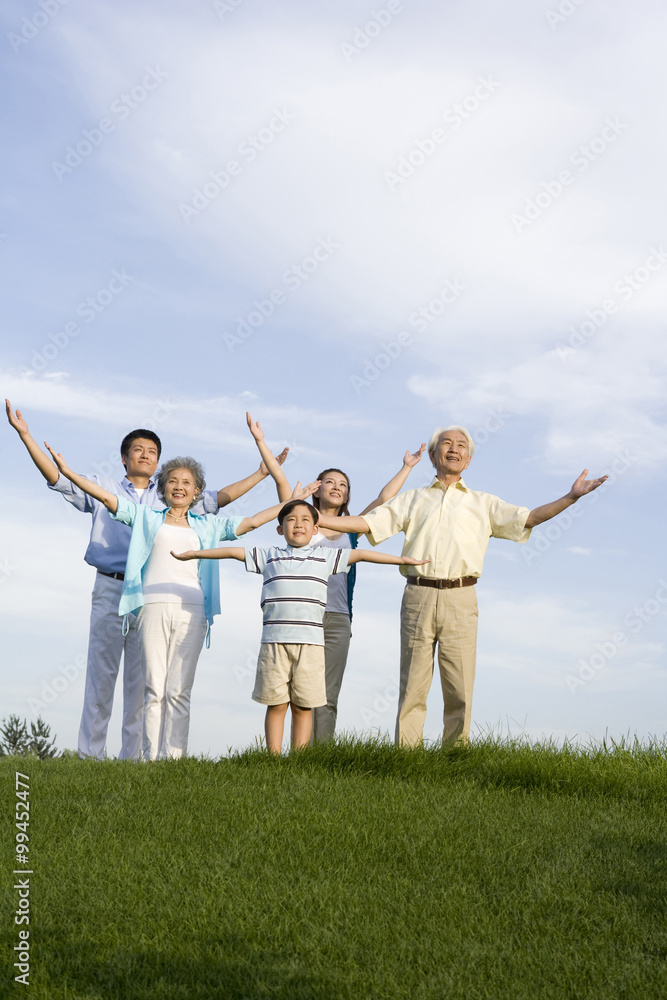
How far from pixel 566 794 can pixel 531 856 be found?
2064 mm

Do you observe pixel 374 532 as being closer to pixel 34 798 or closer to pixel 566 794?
pixel 566 794

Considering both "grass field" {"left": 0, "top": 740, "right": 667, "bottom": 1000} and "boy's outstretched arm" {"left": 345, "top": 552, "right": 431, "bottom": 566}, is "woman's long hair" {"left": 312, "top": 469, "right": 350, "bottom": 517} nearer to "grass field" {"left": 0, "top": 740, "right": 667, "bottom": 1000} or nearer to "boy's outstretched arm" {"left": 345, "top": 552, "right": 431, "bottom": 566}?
"boy's outstretched arm" {"left": 345, "top": 552, "right": 431, "bottom": 566}

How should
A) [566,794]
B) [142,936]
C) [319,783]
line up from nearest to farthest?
[142,936]
[319,783]
[566,794]

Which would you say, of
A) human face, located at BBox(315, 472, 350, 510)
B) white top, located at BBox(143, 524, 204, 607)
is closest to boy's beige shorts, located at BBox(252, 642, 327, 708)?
white top, located at BBox(143, 524, 204, 607)

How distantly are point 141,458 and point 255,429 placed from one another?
1.20 meters

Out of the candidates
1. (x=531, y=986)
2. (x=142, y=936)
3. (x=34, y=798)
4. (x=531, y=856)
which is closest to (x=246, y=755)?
(x=34, y=798)

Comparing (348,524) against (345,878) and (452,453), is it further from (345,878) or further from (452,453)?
(345,878)

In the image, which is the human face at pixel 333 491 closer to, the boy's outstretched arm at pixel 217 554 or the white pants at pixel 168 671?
the boy's outstretched arm at pixel 217 554

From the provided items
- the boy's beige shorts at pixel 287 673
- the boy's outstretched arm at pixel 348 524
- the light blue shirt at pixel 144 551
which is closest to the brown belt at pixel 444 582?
the boy's outstretched arm at pixel 348 524

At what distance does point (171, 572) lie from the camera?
869 cm

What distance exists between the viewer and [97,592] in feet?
31.8

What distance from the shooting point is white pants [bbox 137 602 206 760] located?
8.48 meters

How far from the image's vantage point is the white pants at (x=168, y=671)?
848cm

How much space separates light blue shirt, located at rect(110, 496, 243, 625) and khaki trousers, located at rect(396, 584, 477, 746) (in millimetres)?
1773
